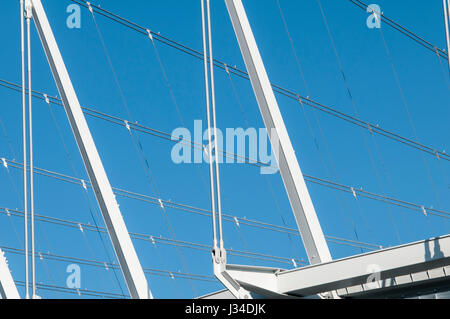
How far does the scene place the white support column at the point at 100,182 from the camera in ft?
53.2

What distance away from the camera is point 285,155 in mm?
14227

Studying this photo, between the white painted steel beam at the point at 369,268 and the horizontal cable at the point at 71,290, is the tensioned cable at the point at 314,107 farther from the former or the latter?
the white painted steel beam at the point at 369,268

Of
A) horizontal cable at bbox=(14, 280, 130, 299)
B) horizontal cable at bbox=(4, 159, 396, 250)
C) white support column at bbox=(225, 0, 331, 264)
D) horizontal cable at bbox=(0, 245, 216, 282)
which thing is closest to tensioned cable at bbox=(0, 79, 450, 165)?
horizontal cable at bbox=(4, 159, 396, 250)

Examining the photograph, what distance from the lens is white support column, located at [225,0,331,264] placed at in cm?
1359

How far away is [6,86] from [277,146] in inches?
725

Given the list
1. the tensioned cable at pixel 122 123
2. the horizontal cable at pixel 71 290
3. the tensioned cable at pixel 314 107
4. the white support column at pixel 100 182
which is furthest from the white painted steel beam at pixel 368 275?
the horizontal cable at pixel 71 290

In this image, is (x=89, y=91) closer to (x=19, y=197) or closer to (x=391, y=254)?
(x=19, y=197)

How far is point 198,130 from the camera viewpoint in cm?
3441

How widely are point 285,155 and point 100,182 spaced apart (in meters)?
4.07

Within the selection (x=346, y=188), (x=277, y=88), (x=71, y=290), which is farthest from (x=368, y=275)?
(x=71, y=290)
